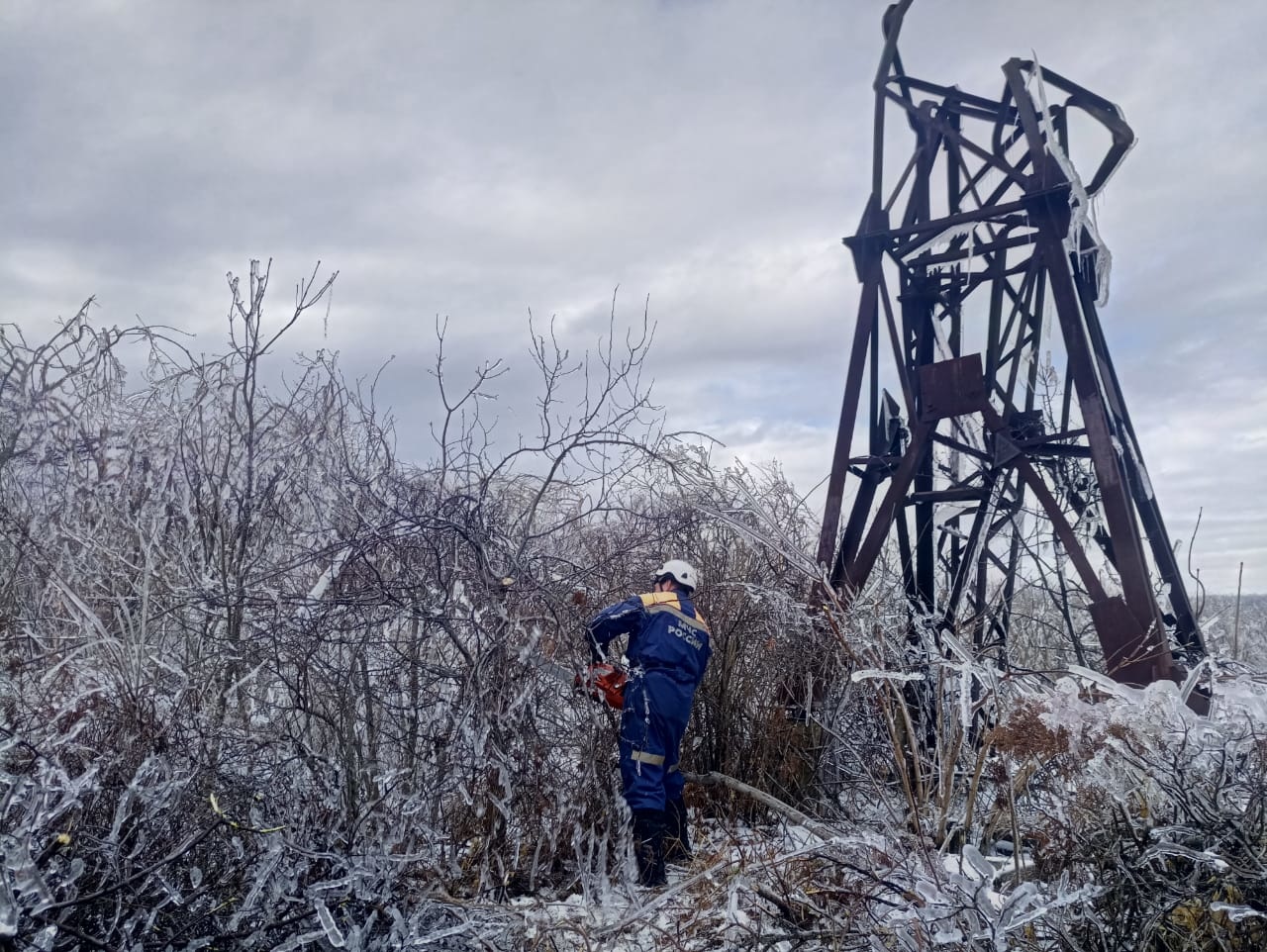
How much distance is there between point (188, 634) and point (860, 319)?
219 inches

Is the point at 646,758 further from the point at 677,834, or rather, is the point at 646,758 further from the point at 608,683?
the point at 677,834

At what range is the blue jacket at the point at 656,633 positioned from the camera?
536 cm

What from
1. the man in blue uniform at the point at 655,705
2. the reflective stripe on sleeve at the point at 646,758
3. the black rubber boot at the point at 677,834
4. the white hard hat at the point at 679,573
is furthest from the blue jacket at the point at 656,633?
the black rubber boot at the point at 677,834

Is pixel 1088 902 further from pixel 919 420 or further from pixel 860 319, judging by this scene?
pixel 860 319

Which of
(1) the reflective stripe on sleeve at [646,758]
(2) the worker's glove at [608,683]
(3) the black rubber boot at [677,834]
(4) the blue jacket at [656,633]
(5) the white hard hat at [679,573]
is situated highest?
(5) the white hard hat at [679,573]

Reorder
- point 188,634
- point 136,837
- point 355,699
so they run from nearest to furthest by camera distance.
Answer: point 136,837 < point 355,699 < point 188,634

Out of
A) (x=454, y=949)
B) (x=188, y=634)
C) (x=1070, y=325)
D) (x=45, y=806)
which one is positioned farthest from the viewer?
(x=1070, y=325)

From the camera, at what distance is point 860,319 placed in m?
7.62

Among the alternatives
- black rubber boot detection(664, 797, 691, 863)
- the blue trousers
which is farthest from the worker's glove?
black rubber boot detection(664, 797, 691, 863)

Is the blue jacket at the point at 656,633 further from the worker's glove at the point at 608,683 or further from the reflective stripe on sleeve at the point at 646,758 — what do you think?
the reflective stripe on sleeve at the point at 646,758

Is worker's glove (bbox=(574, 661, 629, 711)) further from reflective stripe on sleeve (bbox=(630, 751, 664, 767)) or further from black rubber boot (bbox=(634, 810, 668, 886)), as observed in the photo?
black rubber boot (bbox=(634, 810, 668, 886))

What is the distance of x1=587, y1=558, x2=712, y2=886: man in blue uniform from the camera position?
524 cm

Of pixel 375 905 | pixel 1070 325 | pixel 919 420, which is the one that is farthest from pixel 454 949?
pixel 1070 325

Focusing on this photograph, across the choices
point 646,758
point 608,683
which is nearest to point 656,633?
point 608,683
